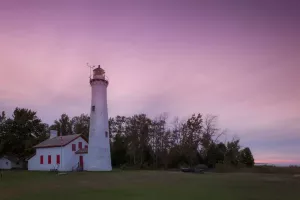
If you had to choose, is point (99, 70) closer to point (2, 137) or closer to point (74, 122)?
point (2, 137)

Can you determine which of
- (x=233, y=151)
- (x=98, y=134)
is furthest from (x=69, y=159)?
(x=233, y=151)

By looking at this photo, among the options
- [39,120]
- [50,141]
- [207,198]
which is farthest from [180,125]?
[207,198]

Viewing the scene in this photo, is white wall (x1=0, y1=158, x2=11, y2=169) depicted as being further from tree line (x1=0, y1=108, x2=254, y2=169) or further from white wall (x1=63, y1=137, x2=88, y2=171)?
white wall (x1=63, y1=137, x2=88, y2=171)

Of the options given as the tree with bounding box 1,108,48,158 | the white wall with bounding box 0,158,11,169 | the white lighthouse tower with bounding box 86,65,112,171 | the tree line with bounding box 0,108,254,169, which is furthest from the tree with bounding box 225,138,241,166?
the white wall with bounding box 0,158,11,169

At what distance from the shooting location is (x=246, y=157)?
39.6 metres

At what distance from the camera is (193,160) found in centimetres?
4128

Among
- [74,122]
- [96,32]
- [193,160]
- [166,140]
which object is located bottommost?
[193,160]

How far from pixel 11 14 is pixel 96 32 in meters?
5.22

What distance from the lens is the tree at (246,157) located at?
3934cm

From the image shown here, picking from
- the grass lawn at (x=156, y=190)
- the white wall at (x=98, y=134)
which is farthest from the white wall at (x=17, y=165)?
the grass lawn at (x=156, y=190)

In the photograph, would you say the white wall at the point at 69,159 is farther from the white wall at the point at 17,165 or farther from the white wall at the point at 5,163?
the white wall at the point at 17,165

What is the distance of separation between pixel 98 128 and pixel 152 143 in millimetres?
13977

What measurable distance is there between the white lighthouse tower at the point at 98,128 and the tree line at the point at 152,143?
1005 centimetres

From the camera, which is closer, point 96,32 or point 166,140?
point 96,32
